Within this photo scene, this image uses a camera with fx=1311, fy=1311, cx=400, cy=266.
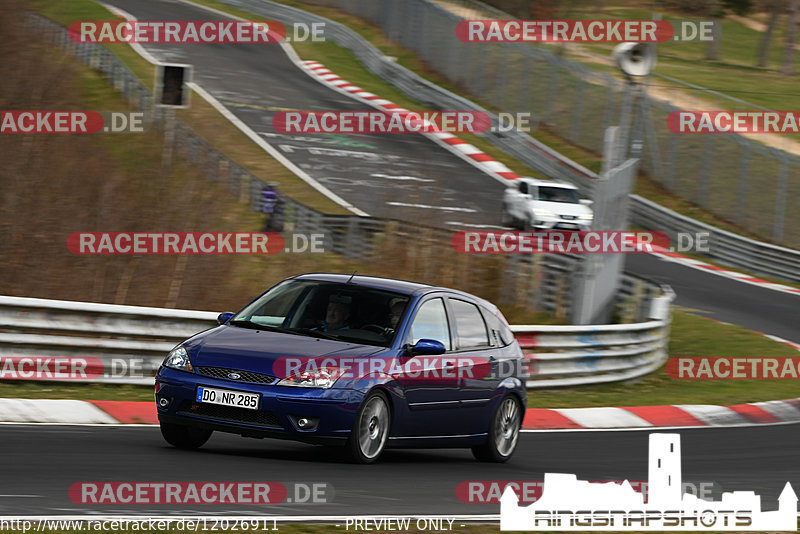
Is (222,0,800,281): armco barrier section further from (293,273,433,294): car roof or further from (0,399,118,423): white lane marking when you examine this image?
(0,399,118,423): white lane marking

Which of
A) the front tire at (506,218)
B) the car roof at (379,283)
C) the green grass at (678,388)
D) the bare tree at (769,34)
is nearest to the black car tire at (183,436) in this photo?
the car roof at (379,283)

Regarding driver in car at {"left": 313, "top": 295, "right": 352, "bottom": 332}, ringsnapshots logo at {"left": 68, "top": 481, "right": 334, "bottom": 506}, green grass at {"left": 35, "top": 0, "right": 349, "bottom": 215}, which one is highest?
green grass at {"left": 35, "top": 0, "right": 349, "bottom": 215}

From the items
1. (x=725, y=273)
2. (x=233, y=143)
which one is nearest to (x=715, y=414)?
(x=725, y=273)

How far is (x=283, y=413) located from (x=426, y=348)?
130 cm

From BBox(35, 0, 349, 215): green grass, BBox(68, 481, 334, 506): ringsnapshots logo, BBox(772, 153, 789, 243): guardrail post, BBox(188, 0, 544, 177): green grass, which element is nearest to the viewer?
BBox(68, 481, 334, 506): ringsnapshots logo

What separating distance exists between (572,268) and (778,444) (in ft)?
21.3

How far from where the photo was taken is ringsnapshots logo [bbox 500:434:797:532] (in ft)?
23.5

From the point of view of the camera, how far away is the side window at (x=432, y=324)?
998cm

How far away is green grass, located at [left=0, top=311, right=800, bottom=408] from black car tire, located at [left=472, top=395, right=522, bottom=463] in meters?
3.75

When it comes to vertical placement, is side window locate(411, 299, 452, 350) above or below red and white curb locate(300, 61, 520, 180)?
below

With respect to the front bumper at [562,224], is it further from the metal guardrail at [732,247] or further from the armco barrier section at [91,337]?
the armco barrier section at [91,337]

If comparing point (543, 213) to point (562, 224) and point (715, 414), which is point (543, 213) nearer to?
point (562, 224)

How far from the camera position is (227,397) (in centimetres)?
891

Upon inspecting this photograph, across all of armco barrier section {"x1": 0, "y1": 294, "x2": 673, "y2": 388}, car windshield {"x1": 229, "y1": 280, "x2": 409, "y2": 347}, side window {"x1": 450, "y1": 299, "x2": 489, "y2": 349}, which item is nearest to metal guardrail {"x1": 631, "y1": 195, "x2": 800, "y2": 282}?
armco barrier section {"x1": 0, "y1": 294, "x2": 673, "y2": 388}
